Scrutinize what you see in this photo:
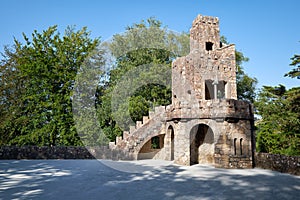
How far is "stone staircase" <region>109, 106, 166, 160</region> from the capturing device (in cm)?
1481

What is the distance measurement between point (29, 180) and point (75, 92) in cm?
1269

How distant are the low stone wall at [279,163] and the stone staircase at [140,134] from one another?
5783mm

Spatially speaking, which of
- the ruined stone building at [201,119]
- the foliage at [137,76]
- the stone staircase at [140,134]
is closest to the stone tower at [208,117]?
the ruined stone building at [201,119]

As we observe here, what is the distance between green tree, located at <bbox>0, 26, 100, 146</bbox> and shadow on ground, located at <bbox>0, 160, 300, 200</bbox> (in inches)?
412

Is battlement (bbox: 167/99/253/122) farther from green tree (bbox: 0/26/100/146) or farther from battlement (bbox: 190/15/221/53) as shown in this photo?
green tree (bbox: 0/26/100/146)

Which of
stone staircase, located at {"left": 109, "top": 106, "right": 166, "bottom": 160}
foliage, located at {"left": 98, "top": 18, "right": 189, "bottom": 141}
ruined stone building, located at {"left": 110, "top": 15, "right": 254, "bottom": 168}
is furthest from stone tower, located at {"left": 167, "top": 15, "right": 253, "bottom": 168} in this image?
foliage, located at {"left": 98, "top": 18, "right": 189, "bottom": 141}

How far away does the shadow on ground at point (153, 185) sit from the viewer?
6.50m

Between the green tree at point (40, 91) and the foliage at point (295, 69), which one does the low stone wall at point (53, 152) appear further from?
the foliage at point (295, 69)

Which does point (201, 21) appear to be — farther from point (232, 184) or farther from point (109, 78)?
point (232, 184)

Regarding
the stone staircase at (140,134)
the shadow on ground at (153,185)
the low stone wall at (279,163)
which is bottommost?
the shadow on ground at (153,185)

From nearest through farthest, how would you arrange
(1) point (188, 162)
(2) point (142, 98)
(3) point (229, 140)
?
(3) point (229, 140) < (1) point (188, 162) < (2) point (142, 98)

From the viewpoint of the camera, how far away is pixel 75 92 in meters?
20.6

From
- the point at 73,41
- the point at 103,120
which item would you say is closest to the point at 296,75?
the point at 103,120

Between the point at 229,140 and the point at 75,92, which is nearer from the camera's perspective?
the point at 229,140
